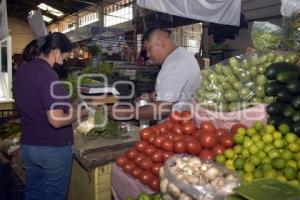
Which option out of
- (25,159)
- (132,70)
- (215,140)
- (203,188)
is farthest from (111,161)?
(132,70)

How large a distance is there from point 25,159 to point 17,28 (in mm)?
25270

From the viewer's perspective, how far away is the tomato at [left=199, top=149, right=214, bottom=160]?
6.52 feet

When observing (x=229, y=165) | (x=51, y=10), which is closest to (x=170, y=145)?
(x=229, y=165)

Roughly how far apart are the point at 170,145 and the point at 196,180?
23.3 inches

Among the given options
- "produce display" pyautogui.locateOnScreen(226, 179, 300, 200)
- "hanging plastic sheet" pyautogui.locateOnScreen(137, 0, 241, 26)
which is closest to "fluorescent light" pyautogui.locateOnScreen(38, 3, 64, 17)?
"hanging plastic sheet" pyautogui.locateOnScreen(137, 0, 241, 26)

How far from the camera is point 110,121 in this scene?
3.29 metres

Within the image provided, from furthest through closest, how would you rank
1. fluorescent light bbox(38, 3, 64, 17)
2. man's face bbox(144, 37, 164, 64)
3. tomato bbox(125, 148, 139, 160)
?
fluorescent light bbox(38, 3, 64, 17) < man's face bbox(144, 37, 164, 64) < tomato bbox(125, 148, 139, 160)

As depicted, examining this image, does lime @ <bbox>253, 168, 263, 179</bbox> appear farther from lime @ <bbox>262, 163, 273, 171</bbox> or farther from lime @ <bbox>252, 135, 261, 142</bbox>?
lime @ <bbox>252, 135, 261, 142</bbox>

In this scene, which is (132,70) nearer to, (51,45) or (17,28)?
(51,45)

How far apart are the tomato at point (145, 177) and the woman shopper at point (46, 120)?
0.92 m

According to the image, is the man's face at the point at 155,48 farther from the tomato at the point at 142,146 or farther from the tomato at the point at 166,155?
the tomato at the point at 166,155

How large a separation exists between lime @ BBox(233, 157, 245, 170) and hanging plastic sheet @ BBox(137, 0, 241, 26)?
2.48 metres

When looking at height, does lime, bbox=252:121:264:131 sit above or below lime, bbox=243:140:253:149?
above

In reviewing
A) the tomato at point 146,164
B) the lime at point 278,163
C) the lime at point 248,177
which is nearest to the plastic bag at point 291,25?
the lime at point 278,163
